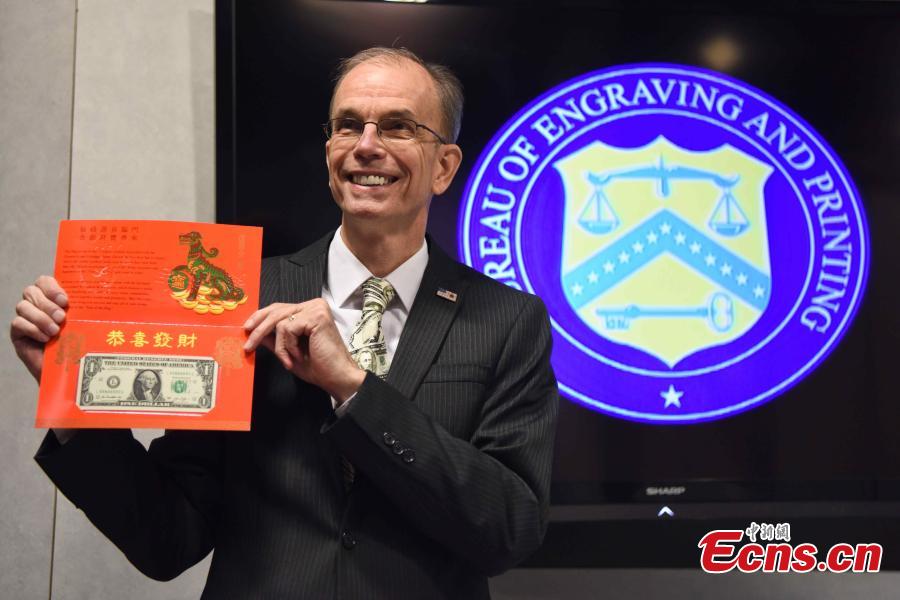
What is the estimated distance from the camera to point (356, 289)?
4.66 feet

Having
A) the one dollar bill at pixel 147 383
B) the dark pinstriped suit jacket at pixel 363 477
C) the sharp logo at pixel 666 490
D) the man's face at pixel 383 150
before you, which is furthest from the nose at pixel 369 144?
the sharp logo at pixel 666 490

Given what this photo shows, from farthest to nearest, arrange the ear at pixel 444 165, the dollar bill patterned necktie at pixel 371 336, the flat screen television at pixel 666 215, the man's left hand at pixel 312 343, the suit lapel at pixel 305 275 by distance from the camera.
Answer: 1. the flat screen television at pixel 666 215
2. the ear at pixel 444 165
3. the suit lapel at pixel 305 275
4. the dollar bill patterned necktie at pixel 371 336
5. the man's left hand at pixel 312 343

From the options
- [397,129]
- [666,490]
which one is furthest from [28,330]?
[666,490]

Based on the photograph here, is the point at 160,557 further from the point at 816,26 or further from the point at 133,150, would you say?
the point at 816,26

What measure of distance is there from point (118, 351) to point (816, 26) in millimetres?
2102

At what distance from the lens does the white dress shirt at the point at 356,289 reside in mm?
1402

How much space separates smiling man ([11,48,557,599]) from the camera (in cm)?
119

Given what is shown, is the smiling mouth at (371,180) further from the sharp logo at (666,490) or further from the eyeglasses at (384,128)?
the sharp logo at (666,490)

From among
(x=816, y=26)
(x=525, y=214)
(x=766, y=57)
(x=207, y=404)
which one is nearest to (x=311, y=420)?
(x=207, y=404)

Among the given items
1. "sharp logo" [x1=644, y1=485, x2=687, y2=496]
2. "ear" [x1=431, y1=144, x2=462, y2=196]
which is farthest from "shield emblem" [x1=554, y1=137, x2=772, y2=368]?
"ear" [x1=431, y1=144, x2=462, y2=196]

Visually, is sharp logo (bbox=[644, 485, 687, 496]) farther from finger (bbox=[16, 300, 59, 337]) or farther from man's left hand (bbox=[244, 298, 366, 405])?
finger (bbox=[16, 300, 59, 337])

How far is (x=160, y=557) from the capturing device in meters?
1.31

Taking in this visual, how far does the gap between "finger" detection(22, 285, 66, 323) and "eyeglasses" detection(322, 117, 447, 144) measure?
0.54 meters

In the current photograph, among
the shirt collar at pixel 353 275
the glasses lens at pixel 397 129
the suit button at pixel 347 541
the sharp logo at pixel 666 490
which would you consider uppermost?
the glasses lens at pixel 397 129
